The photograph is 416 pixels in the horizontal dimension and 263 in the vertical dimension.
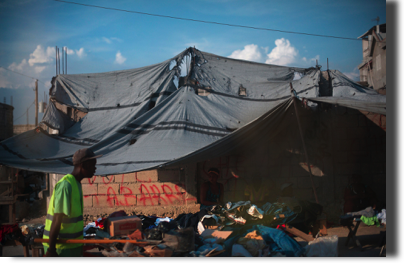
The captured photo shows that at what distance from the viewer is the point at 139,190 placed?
5.83m

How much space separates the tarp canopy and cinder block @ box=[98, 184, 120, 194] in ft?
4.61

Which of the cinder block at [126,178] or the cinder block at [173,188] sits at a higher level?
the cinder block at [126,178]

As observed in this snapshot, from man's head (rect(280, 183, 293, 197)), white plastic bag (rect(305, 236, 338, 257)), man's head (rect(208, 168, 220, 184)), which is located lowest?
white plastic bag (rect(305, 236, 338, 257))

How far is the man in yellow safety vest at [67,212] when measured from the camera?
7.32ft

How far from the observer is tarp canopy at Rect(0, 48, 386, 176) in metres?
4.05

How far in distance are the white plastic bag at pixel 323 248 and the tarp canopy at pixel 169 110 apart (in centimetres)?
179

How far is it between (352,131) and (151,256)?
196 inches

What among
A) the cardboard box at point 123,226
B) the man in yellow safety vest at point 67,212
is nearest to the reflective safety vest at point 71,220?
the man in yellow safety vest at point 67,212

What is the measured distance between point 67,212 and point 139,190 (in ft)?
12.0

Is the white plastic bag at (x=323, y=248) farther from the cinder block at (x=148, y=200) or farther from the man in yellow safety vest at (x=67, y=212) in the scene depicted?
the cinder block at (x=148, y=200)

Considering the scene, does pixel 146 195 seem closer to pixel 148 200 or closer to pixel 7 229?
pixel 148 200

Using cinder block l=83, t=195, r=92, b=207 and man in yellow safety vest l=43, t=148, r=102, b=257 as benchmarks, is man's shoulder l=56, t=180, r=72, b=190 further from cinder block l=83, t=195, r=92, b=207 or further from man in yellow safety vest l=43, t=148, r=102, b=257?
cinder block l=83, t=195, r=92, b=207

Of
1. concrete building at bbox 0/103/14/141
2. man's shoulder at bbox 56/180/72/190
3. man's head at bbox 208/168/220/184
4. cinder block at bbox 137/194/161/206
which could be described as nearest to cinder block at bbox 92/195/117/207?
cinder block at bbox 137/194/161/206

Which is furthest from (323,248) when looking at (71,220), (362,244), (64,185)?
(64,185)
